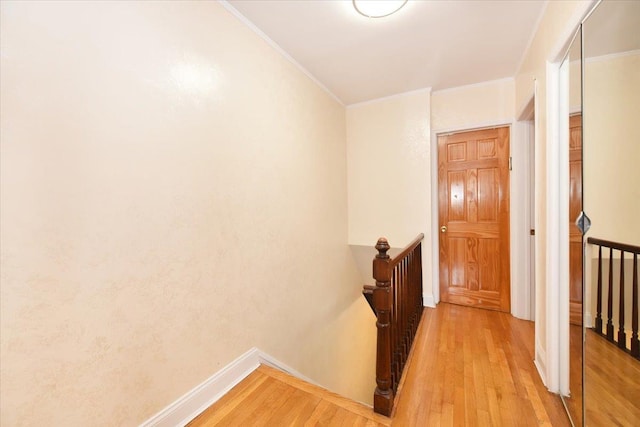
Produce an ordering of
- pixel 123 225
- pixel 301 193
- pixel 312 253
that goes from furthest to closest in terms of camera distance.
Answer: pixel 312 253
pixel 301 193
pixel 123 225

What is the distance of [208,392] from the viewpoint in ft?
5.16

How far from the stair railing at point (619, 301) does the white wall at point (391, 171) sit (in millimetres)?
1792

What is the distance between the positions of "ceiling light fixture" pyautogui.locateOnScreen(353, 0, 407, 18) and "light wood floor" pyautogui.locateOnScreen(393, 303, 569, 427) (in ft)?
8.25

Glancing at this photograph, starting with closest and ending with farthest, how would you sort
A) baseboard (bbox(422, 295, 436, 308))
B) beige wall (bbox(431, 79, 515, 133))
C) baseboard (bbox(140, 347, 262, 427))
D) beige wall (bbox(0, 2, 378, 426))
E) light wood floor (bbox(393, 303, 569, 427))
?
1. beige wall (bbox(0, 2, 378, 426))
2. baseboard (bbox(140, 347, 262, 427))
3. light wood floor (bbox(393, 303, 569, 427))
4. beige wall (bbox(431, 79, 515, 133))
5. baseboard (bbox(422, 295, 436, 308))

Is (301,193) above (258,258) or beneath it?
above

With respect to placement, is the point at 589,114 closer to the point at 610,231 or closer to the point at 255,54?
the point at 610,231

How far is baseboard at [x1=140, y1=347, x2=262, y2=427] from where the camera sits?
137 cm

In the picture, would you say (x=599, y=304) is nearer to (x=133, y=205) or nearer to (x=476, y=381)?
(x=476, y=381)

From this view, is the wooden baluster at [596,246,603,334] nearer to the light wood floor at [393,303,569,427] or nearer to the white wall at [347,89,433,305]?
the light wood floor at [393,303,569,427]

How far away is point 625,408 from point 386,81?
9.62 feet

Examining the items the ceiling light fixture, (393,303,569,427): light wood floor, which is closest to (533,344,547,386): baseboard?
(393,303,569,427): light wood floor

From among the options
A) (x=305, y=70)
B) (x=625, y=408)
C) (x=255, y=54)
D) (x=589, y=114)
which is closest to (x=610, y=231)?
(x=589, y=114)

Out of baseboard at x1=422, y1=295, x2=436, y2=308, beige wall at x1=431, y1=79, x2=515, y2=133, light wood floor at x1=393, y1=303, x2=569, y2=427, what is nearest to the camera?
light wood floor at x1=393, y1=303, x2=569, y2=427

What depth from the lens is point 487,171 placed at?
296 cm
